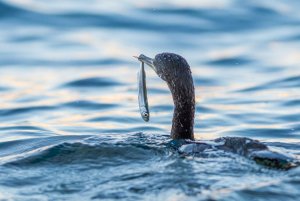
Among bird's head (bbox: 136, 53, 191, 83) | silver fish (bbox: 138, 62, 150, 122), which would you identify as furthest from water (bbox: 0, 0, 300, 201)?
bird's head (bbox: 136, 53, 191, 83)

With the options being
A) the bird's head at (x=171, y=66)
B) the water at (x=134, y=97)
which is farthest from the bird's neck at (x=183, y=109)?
the water at (x=134, y=97)

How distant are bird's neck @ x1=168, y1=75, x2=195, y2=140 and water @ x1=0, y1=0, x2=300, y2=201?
9.4 inches

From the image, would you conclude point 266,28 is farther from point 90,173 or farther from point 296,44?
point 90,173

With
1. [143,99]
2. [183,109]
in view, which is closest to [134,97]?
[143,99]

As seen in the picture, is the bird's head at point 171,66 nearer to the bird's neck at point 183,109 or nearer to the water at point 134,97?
the bird's neck at point 183,109

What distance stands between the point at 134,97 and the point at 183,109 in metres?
3.19

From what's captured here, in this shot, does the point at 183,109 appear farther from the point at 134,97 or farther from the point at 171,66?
the point at 134,97

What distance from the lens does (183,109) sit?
10.1m

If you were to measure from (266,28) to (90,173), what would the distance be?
9.34 meters

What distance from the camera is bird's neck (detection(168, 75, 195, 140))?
10.0 m

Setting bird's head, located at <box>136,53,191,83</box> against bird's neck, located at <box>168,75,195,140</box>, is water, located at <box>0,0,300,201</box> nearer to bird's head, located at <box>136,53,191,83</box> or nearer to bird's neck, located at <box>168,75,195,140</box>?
bird's neck, located at <box>168,75,195,140</box>

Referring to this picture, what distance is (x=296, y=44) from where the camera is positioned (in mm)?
16219

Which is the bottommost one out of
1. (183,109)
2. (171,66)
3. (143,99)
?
(183,109)

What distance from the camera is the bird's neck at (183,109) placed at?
10008mm
